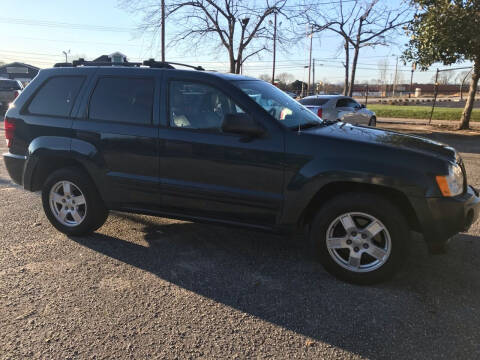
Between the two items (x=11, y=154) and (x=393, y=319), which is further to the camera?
(x=11, y=154)

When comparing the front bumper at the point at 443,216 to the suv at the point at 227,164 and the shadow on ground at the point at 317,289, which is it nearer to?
the suv at the point at 227,164

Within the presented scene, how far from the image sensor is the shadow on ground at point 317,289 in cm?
262

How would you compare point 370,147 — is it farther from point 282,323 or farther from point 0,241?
point 0,241

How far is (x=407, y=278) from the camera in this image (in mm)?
3428

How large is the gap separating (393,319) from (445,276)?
0.98 metres

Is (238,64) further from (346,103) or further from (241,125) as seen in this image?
(241,125)

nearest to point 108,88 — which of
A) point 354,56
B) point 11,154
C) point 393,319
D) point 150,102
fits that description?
point 150,102

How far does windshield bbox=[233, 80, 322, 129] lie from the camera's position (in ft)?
12.1

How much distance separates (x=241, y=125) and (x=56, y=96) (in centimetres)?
230

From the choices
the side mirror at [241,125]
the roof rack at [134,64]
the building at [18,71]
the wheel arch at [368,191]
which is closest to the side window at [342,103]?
the roof rack at [134,64]

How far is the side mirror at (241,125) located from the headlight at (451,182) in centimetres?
150

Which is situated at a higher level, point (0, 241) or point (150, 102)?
point (150, 102)

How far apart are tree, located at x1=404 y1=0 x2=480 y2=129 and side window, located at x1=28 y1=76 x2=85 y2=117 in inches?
470

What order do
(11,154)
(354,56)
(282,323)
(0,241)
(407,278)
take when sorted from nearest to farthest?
(282,323)
(407,278)
(0,241)
(11,154)
(354,56)
